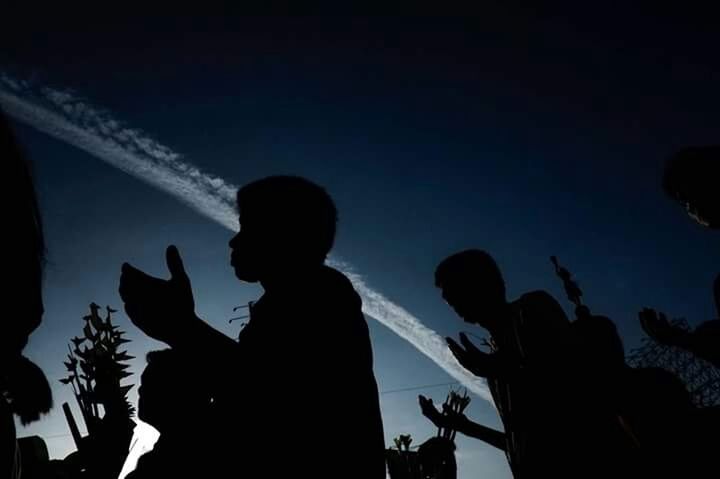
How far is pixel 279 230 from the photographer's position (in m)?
1.69

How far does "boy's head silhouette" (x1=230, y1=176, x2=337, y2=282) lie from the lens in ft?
5.45

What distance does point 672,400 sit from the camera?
8.73 feet

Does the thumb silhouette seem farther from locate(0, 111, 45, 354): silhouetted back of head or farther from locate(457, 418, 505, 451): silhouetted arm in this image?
locate(457, 418, 505, 451): silhouetted arm

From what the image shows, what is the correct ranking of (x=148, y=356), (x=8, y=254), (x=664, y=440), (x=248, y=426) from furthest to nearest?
(x=148, y=356), (x=664, y=440), (x=248, y=426), (x=8, y=254)

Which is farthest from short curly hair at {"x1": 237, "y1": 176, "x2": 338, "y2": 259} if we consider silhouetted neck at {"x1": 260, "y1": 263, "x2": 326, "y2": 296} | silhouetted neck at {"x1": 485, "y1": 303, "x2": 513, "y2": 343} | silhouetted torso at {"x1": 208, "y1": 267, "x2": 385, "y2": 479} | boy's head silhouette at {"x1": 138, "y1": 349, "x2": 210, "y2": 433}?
silhouetted neck at {"x1": 485, "y1": 303, "x2": 513, "y2": 343}

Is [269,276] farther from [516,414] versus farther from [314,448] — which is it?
[516,414]

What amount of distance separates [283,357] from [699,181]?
342 cm

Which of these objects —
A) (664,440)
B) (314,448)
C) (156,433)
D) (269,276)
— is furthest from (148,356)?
(664,440)

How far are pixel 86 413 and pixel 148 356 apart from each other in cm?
67

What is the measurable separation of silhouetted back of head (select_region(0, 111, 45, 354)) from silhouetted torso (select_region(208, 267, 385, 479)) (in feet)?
1.91

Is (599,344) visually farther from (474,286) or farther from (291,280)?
(291,280)

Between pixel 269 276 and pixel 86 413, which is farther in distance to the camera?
pixel 86 413

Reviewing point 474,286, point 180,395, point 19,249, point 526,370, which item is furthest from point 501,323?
point 19,249

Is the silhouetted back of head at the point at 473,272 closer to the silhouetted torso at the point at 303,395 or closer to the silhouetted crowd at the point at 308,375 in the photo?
the silhouetted crowd at the point at 308,375
